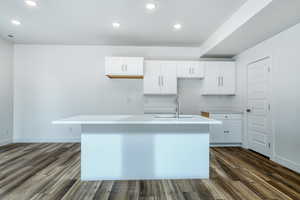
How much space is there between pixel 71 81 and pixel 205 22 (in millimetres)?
3675

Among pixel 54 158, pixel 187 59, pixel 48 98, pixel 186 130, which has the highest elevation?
pixel 187 59

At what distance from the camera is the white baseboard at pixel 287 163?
2.74 m

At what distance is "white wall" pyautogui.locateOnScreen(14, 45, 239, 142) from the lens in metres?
4.61

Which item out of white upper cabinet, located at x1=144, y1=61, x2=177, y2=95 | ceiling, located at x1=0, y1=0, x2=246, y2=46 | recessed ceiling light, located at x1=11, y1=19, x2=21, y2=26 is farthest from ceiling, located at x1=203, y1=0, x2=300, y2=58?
recessed ceiling light, located at x1=11, y1=19, x2=21, y2=26

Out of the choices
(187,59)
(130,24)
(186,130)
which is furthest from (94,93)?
(186,130)

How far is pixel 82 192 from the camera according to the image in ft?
6.79

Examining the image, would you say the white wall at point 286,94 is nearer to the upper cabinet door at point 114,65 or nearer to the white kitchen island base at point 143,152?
the white kitchen island base at point 143,152

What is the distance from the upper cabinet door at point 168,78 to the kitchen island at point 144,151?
6.96 ft

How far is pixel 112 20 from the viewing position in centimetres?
324

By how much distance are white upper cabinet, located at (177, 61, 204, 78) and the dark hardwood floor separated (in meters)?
2.23

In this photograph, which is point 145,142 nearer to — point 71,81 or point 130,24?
point 130,24

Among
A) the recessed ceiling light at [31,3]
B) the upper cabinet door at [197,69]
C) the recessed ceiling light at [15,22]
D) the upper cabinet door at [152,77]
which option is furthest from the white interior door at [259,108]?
the recessed ceiling light at [15,22]

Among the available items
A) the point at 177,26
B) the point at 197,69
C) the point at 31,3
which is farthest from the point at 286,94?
the point at 31,3

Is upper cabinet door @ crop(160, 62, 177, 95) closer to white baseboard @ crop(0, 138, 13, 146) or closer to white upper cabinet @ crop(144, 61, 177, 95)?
white upper cabinet @ crop(144, 61, 177, 95)
